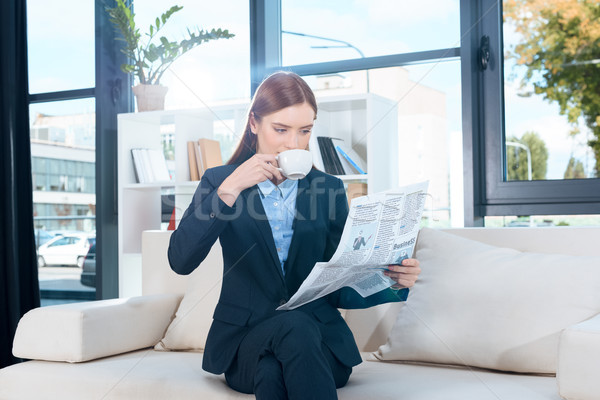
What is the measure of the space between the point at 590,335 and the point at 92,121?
3175 millimetres

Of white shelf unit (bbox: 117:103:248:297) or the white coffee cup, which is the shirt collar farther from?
white shelf unit (bbox: 117:103:248:297)

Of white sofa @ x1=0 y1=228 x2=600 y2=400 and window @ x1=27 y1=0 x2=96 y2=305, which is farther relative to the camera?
window @ x1=27 y1=0 x2=96 y2=305

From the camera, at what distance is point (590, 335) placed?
1.23 m

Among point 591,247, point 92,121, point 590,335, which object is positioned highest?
point 92,121

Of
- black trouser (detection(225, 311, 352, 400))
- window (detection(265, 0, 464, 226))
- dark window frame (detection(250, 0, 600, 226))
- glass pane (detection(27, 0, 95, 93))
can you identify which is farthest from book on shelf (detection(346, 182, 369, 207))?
glass pane (detection(27, 0, 95, 93))

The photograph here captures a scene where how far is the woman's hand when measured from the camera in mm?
1491

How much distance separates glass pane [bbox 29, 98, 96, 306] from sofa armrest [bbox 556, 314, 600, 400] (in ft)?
9.82

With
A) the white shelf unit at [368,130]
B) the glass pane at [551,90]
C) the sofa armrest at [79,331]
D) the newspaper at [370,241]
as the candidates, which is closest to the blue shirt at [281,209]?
the newspaper at [370,241]

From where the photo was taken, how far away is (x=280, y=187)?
1.73 metres

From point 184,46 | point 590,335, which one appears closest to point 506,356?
point 590,335

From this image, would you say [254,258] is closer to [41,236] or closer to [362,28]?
[362,28]

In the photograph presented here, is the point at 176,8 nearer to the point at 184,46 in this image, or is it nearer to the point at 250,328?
the point at 184,46

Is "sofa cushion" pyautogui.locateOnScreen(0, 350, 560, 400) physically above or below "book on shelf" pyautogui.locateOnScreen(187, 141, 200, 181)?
below

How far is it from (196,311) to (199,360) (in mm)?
207
